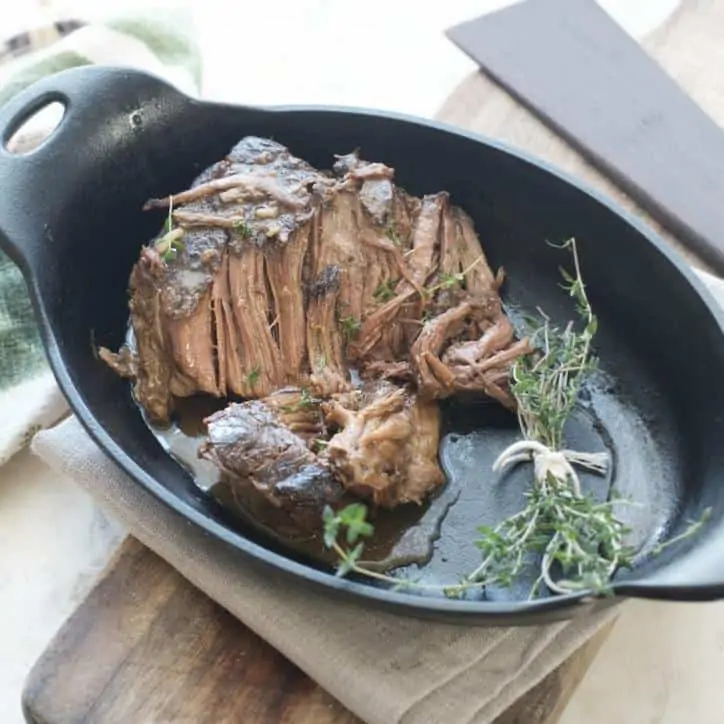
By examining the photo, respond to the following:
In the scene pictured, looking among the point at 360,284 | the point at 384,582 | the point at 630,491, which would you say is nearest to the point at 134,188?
the point at 360,284

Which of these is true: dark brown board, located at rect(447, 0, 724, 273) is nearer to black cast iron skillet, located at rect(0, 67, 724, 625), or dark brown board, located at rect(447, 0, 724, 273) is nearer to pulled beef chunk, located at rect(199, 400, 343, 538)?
black cast iron skillet, located at rect(0, 67, 724, 625)

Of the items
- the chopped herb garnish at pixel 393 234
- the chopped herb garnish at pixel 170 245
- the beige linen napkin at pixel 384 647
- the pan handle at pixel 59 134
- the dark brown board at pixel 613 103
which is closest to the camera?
the beige linen napkin at pixel 384 647

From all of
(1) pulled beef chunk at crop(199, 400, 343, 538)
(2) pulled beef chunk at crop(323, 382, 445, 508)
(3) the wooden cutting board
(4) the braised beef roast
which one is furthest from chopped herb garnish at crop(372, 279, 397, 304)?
(3) the wooden cutting board

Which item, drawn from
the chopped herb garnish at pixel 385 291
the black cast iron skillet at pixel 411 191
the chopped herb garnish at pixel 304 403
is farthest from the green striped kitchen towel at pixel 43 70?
the chopped herb garnish at pixel 385 291

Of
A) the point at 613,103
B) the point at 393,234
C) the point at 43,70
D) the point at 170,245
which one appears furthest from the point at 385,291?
the point at 43,70

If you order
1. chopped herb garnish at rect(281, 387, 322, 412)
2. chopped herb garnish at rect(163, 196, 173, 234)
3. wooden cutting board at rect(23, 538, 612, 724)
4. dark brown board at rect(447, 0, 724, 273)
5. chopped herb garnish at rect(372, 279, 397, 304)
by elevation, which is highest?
dark brown board at rect(447, 0, 724, 273)

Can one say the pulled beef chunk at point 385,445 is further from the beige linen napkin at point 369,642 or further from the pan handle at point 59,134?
the pan handle at point 59,134

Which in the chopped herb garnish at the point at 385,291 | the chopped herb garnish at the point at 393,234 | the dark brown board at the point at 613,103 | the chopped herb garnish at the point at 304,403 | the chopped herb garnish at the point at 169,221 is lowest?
the chopped herb garnish at the point at 304,403

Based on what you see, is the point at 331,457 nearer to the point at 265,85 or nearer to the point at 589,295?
the point at 589,295
